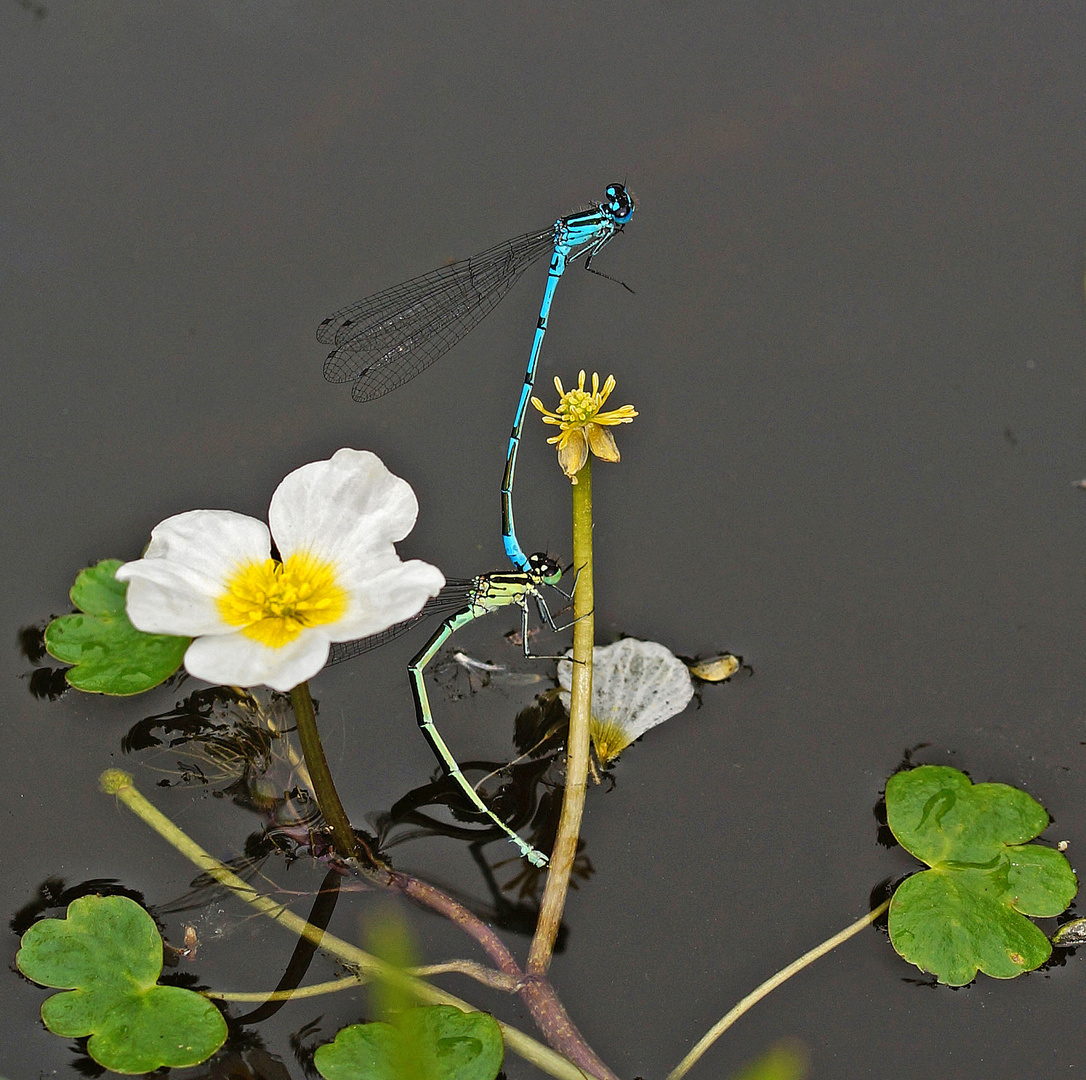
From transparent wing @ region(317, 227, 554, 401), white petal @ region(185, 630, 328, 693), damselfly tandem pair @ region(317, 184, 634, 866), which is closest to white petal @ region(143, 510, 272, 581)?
white petal @ region(185, 630, 328, 693)

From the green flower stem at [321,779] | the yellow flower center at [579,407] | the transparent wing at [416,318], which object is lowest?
the green flower stem at [321,779]

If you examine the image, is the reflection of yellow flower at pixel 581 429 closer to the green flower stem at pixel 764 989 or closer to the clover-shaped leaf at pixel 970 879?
the clover-shaped leaf at pixel 970 879

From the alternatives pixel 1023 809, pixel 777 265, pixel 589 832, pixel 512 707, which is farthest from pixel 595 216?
pixel 1023 809

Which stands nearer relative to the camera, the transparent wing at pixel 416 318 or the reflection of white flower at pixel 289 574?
the reflection of white flower at pixel 289 574

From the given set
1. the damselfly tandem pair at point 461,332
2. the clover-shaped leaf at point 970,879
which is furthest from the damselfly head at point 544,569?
the clover-shaped leaf at point 970,879

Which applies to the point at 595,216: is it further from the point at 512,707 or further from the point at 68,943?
the point at 68,943
